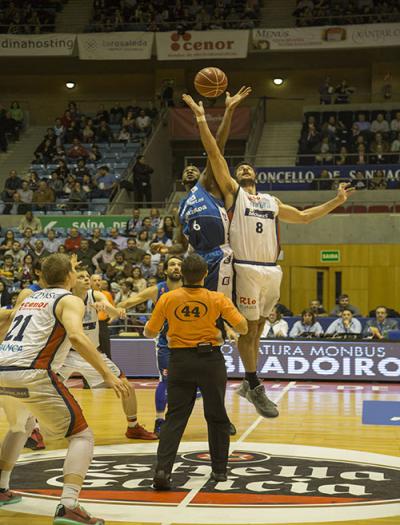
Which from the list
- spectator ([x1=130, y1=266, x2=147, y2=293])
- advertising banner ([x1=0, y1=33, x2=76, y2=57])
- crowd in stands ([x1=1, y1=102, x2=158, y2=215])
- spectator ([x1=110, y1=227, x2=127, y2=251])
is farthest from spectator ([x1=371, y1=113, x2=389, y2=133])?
spectator ([x1=130, y1=266, x2=147, y2=293])

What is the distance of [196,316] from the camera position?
6461 mm

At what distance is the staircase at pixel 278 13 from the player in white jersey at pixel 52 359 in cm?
2351

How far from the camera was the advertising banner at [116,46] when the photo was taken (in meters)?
26.9

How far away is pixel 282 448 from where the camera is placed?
8172 mm

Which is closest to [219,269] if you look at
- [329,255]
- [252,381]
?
[252,381]

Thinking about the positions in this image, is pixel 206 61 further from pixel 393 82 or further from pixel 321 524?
pixel 321 524

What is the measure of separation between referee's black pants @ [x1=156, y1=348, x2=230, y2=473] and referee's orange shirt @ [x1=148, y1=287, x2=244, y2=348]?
0.30 feet

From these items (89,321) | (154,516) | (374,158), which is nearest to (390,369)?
(89,321)

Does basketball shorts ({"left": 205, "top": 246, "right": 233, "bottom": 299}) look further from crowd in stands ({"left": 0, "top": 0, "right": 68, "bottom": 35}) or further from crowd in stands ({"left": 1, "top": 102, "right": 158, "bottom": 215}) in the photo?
crowd in stands ({"left": 0, "top": 0, "right": 68, "bottom": 35})

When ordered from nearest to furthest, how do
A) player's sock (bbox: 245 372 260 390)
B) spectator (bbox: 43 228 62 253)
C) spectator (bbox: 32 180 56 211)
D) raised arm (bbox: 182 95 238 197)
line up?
raised arm (bbox: 182 95 238 197) → player's sock (bbox: 245 372 260 390) → spectator (bbox: 43 228 62 253) → spectator (bbox: 32 180 56 211)

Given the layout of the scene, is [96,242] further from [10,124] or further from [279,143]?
[10,124]

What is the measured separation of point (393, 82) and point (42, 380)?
25328 mm

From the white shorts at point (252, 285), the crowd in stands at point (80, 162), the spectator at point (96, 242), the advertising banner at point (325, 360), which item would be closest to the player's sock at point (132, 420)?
the white shorts at point (252, 285)

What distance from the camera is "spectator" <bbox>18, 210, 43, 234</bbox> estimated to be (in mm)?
21000
